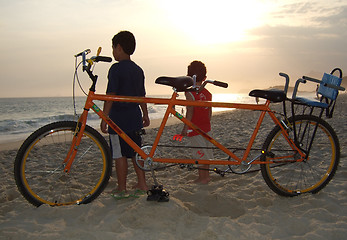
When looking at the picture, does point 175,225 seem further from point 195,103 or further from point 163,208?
point 195,103

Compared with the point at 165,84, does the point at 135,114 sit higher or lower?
lower

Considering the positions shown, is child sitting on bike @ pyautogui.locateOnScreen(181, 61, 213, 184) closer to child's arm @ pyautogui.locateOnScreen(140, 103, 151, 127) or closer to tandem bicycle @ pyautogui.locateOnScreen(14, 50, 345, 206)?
tandem bicycle @ pyautogui.locateOnScreen(14, 50, 345, 206)

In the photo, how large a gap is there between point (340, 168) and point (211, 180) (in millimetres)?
1917

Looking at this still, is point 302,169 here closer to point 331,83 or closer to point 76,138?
point 331,83

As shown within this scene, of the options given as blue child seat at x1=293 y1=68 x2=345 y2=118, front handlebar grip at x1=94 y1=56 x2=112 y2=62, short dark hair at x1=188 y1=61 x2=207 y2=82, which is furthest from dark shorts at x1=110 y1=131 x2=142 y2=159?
blue child seat at x1=293 y1=68 x2=345 y2=118

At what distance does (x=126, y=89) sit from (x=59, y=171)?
49.2 inches

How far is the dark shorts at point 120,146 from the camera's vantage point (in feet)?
12.2

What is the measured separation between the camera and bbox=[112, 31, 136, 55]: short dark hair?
144 inches

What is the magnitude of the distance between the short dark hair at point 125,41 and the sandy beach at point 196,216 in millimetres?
1822

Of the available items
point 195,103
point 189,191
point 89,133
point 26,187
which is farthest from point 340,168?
point 26,187

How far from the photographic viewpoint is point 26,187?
3127 mm

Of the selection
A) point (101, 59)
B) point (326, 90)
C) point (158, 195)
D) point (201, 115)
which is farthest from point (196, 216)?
point (326, 90)

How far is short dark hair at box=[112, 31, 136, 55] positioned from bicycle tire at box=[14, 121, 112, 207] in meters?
1.13

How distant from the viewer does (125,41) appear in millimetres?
3664
